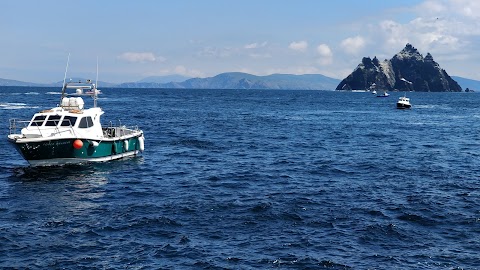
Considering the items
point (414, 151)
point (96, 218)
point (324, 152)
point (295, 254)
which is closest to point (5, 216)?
point (96, 218)

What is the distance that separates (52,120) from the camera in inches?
1367

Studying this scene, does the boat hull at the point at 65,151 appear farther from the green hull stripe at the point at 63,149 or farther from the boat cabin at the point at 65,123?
the boat cabin at the point at 65,123

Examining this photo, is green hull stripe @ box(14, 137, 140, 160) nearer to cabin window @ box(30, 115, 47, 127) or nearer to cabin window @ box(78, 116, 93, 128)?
cabin window @ box(78, 116, 93, 128)

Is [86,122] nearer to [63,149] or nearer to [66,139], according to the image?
[66,139]

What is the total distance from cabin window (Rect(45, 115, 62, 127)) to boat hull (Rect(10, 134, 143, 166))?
2.15 meters

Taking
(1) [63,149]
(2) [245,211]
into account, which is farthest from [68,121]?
(2) [245,211]

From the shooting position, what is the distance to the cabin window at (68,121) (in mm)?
34781

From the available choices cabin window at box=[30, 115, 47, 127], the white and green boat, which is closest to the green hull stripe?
the white and green boat

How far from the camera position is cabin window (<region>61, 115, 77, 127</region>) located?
34.8m

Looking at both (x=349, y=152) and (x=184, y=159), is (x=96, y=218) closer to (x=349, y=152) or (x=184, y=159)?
(x=184, y=159)

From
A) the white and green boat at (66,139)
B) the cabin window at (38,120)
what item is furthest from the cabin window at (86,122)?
the cabin window at (38,120)

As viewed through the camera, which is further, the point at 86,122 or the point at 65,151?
the point at 86,122

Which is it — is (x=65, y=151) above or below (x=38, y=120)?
below

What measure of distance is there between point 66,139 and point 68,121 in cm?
220
